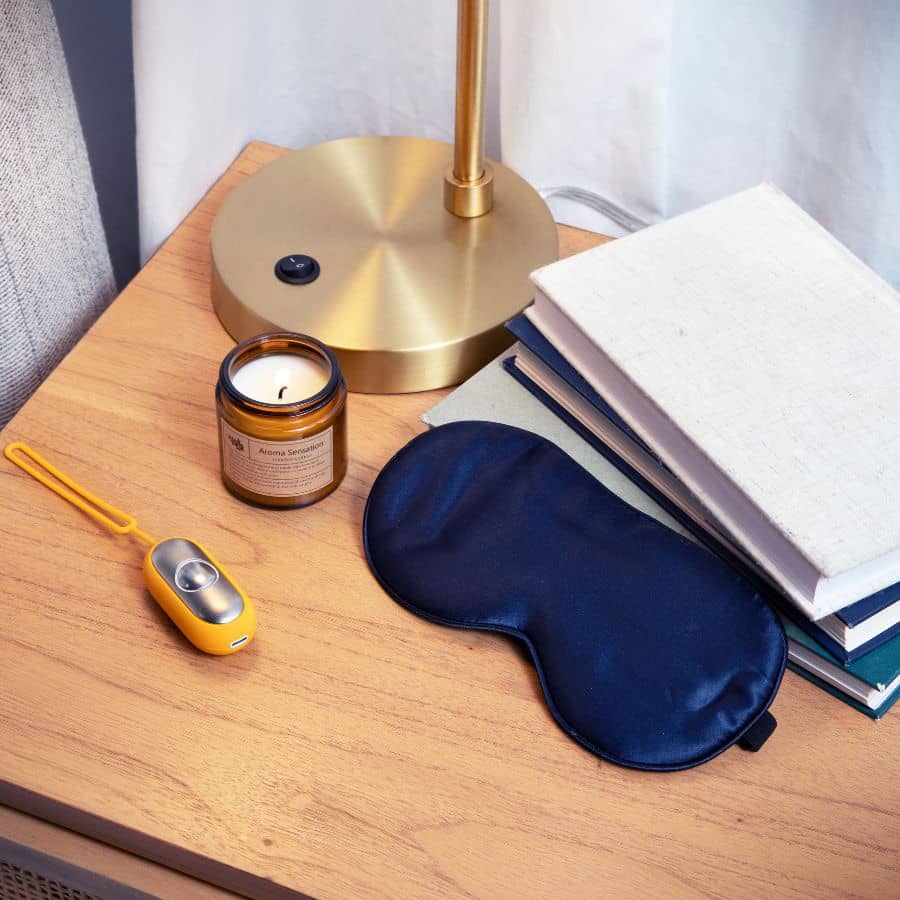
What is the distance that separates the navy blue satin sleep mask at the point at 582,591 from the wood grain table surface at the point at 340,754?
0.06ft

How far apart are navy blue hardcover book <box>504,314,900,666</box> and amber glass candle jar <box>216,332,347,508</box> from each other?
0.12 metres

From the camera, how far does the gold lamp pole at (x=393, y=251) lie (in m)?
0.68

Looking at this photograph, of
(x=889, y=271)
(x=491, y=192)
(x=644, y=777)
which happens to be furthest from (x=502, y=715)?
(x=889, y=271)

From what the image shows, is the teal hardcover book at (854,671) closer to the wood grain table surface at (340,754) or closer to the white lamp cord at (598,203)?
the wood grain table surface at (340,754)

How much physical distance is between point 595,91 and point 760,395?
33 cm

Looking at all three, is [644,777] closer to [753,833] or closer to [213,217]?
[753,833]

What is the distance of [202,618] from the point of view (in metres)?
0.55

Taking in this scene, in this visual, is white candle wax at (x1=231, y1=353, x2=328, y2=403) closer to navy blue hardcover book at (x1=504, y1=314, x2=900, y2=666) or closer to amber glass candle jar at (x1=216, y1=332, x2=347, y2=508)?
amber glass candle jar at (x1=216, y1=332, x2=347, y2=508)

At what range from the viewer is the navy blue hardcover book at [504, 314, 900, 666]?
53cm

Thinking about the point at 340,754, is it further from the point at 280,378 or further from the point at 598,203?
the point at 598,203

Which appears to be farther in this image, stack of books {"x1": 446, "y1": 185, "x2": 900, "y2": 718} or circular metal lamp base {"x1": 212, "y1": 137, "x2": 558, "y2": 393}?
circular metal lamp base {"x1": 212, "y1": 137, "x2": 558, "y2": 393}

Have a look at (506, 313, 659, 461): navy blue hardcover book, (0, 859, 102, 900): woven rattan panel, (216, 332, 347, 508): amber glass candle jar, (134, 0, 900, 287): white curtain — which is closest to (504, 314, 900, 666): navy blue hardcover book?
(506, 313, 659, 461): navy blue hardcover book

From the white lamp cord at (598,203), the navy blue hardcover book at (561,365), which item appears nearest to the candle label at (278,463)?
the navy blue hardcover book at (561,365)

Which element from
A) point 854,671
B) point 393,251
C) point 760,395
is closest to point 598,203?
point 393,251
